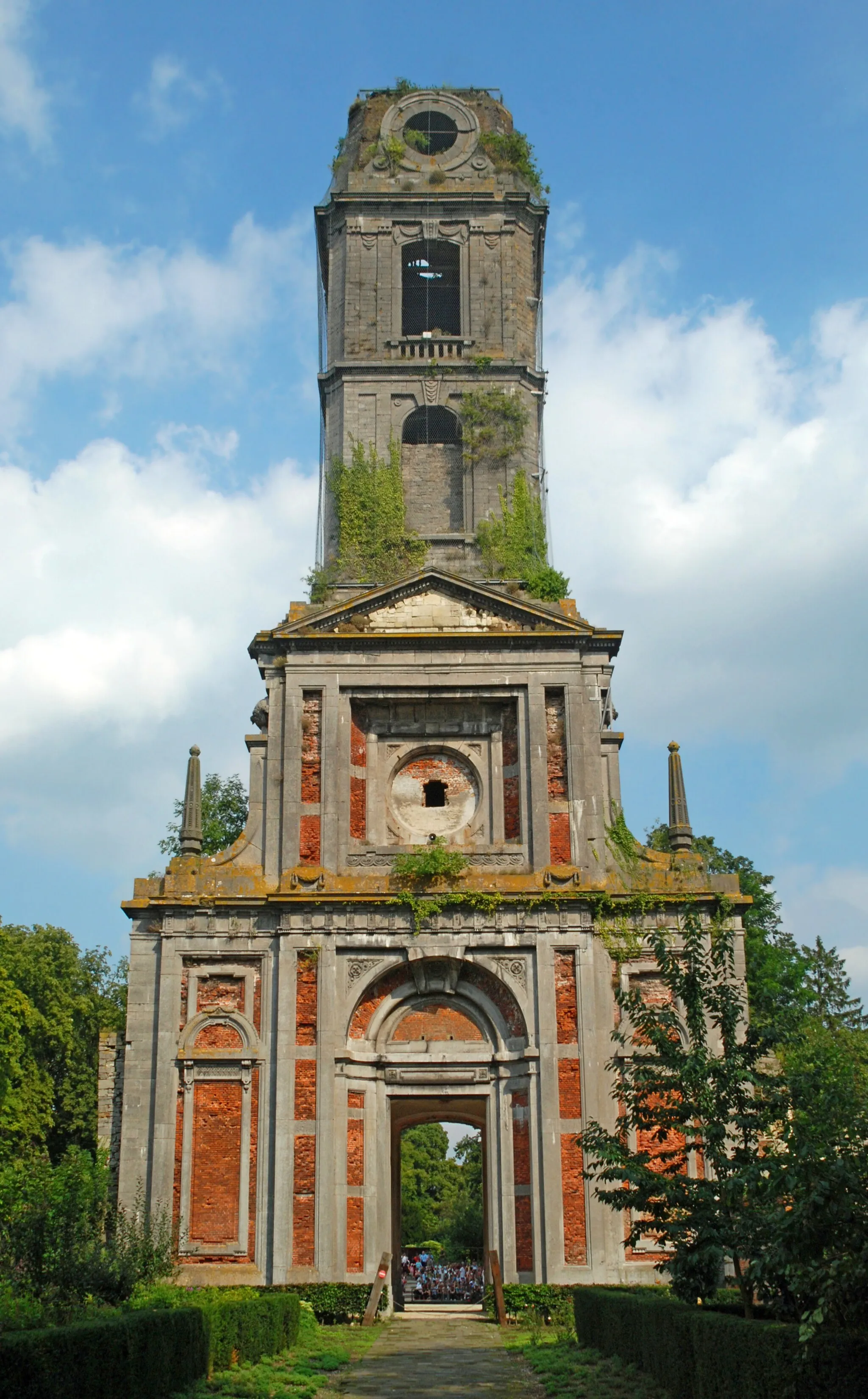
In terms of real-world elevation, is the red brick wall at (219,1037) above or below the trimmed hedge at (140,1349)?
above

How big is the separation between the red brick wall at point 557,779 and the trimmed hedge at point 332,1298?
9.01 metres

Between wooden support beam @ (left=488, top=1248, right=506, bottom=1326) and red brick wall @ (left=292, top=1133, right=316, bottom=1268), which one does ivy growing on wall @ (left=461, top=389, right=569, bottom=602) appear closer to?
red brick wall @ (left=292, top=1133, right=316, bottom=1268)

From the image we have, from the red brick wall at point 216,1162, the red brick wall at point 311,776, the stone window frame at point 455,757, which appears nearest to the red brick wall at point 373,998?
the red brick wall at point 216,1162

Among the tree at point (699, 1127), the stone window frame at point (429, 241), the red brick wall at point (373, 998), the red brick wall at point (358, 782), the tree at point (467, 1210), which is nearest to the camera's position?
the tree at point (699, 1127)

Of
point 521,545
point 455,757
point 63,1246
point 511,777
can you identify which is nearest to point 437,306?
point 521,545

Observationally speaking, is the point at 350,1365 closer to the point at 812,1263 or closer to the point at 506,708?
the point at 812,1263

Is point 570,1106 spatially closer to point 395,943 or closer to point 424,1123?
point 395,943

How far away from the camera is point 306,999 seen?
2816 centimetres

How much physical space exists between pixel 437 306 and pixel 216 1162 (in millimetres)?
22378

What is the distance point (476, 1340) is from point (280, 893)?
9108 mm

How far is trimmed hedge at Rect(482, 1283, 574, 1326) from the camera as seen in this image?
25703mm

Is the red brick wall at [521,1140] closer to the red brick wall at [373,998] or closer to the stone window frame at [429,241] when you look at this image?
the red brick wall at [373,998]

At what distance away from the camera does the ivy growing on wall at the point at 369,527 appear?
1351 inches

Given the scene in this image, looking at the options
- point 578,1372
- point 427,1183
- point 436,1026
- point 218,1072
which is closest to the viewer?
point 578,1372
